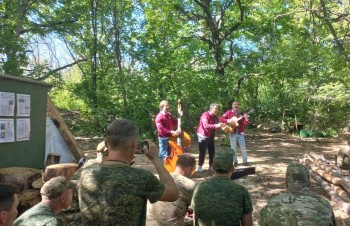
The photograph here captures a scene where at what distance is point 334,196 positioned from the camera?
698 cm

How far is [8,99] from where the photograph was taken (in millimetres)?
5551

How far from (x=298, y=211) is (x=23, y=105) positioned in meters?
5.05

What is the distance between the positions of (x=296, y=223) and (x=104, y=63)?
53.5 ft

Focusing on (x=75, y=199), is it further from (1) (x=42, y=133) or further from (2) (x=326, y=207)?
(2) (x=326, y=207)

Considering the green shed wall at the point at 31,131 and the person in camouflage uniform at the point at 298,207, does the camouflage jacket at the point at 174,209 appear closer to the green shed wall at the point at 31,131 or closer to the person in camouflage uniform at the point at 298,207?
the person in camouflage uniform at the point at 298,207

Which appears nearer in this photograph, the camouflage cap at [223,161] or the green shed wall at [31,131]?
the camouflage cap at [223,161]

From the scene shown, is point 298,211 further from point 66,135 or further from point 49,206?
point 66,135

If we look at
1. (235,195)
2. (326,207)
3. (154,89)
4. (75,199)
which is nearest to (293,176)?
(326,207)

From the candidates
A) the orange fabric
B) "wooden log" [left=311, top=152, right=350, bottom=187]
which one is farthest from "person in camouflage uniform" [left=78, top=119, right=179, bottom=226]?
"wooden log" [left=311, top=152, right=350, bottom=187]

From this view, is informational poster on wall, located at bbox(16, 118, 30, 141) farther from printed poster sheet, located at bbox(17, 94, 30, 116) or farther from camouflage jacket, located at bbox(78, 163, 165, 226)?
camouflage jacket, located at bbox(78, 163, 165, 226)

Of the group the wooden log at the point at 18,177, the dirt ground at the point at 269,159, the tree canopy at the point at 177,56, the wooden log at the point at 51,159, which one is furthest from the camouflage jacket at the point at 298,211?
the tree canopy at the point at 177,56

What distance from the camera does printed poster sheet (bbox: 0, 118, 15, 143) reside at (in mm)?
5426

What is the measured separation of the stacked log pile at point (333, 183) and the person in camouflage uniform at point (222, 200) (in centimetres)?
401

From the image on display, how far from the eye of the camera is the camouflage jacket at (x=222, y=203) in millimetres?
3158
